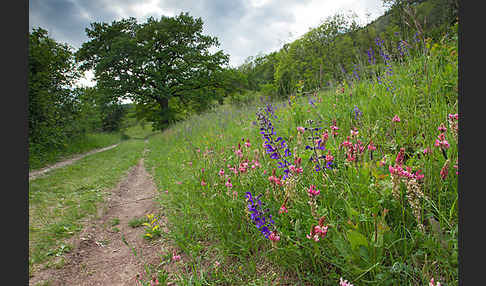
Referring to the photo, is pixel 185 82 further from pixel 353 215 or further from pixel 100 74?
pixel 353 215

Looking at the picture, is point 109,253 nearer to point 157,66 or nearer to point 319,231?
point 319,231

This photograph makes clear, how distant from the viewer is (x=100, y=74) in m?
22.7

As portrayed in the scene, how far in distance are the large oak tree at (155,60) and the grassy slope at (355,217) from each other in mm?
24013

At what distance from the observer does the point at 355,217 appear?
1421mm

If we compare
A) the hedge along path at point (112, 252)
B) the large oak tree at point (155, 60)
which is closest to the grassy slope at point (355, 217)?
the hedge along path at point (112, 252)

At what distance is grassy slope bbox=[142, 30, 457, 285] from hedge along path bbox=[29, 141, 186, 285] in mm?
418

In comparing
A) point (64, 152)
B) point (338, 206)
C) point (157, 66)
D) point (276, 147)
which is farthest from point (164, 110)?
point (338, 206)

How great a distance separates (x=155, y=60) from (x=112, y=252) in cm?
2584

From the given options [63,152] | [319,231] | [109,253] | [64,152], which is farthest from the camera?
[64,152]

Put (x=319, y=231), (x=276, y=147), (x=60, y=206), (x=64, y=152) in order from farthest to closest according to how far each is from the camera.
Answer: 1. (x=64, y=152)
2. (x=60, y=206)
3. (x=276, y=147)
4. (x=319, y=231)

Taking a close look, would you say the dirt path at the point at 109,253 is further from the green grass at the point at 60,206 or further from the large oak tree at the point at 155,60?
the large oak tree at the point at 155,60

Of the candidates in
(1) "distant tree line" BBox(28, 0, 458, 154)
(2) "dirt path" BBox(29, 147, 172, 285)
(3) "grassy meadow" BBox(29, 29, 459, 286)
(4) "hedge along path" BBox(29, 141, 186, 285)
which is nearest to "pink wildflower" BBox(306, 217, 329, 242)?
(3) "grassy meadow" BBox(29, 29, 459, 286)

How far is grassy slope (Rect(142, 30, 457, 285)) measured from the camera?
1.26 metres

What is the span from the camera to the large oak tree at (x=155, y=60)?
22.8m
